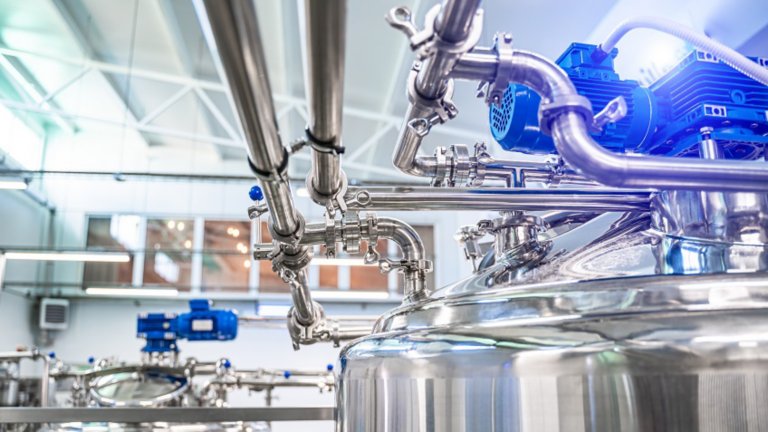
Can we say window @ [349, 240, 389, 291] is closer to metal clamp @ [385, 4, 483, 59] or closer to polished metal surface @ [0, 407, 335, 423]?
polished metal surface @ [0, 407, 335, 423]

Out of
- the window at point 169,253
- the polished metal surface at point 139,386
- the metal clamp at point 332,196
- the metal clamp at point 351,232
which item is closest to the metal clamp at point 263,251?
the metal clamp at point 351,232

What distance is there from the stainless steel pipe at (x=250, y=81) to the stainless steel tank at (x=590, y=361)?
10.2 inches

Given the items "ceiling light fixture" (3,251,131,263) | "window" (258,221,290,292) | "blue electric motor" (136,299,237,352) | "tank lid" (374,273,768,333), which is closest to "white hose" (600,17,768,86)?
"tank lid" (374,273,768,333)

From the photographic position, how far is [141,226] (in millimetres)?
8172

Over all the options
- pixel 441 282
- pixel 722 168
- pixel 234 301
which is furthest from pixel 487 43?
pixel 234 301

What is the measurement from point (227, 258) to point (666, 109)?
25.6ft

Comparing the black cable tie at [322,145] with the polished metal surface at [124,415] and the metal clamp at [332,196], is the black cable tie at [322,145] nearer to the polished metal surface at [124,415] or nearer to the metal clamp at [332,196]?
the metal clamp at [332,196]

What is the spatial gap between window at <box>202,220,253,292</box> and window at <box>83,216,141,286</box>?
3.08 feet

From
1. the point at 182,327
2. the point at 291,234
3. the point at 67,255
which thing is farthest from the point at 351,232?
the point at 67,255

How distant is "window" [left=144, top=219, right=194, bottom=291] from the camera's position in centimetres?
802

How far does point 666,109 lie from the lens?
36.0 inches

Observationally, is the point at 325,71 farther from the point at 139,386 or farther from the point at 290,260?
the point at 139,386

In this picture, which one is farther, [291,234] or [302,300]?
[302,300]

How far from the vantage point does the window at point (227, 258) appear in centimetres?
812
